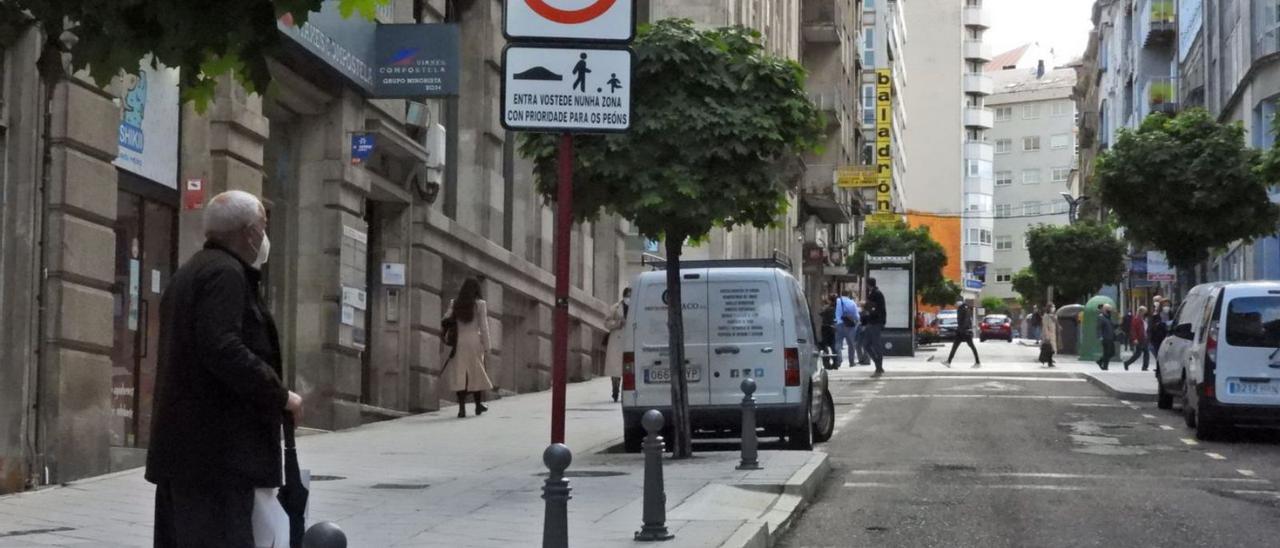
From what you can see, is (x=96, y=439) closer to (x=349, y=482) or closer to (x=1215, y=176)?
(x=349, y=482)

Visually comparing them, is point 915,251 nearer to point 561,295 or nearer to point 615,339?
point 615,339

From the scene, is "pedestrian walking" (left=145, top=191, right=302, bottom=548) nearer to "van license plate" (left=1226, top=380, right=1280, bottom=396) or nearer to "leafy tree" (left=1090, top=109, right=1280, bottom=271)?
"van license plate" (left=1226, top=380, right=1280, bottom=396)

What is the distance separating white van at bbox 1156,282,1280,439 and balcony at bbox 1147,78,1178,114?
45.5 metres

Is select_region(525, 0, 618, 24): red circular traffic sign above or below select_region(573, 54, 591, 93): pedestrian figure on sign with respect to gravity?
above

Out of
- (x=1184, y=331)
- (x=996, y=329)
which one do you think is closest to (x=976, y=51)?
(x=996, y=329)

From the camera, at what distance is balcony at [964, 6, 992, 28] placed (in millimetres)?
144375

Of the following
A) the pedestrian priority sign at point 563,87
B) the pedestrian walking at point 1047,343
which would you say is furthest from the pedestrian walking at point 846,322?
the pedestrian priority sign at point 563,87

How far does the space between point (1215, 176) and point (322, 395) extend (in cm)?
1882

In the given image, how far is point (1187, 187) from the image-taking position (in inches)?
1272

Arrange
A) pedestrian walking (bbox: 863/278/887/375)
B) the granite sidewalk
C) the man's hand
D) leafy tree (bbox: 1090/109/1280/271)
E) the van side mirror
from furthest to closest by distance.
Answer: pedestrian walking (bbox: 863/278/887/375) < leafy tree (bbox: 1090/109/1280/271) < the van side mirror < the granite sidewalk < the man's hand

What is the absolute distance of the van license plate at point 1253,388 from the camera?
723 inches

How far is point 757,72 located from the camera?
50.0 ft

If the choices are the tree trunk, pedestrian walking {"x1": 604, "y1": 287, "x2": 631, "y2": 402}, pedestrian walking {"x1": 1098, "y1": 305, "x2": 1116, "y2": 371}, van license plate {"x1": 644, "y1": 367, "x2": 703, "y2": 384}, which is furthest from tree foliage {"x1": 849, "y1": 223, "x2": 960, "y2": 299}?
the tree trunk

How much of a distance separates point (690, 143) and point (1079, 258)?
6243 cm
